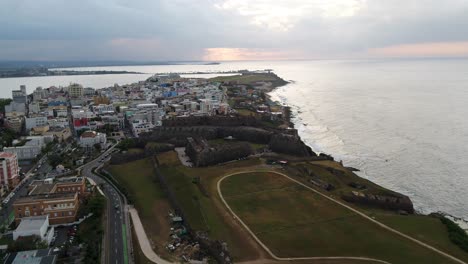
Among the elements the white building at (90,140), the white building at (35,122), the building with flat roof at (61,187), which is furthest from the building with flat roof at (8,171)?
the white building at (35,122)

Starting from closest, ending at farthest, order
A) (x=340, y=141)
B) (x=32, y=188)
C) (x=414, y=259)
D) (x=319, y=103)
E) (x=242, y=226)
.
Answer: (x=414, y=259), (x=242, y=226), (x=32, y=188), (x=340, y=141), (x=319, y=103)

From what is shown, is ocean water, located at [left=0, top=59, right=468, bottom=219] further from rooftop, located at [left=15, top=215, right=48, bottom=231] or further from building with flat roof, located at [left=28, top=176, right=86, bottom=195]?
rooftop, located at [left=15, top=215, right=48, bottom=231]

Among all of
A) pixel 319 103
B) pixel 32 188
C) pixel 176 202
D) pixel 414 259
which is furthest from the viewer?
pixel 319 103

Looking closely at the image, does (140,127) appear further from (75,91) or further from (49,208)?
(75,91)

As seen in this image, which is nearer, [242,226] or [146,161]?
[242,226]

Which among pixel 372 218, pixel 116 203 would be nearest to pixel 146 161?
pixel 116 203

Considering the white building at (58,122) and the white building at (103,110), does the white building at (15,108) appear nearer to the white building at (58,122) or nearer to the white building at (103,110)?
the white building at (58,122)

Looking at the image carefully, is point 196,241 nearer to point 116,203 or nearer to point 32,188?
point 116,203
